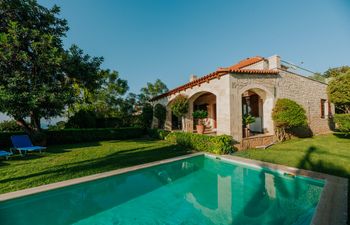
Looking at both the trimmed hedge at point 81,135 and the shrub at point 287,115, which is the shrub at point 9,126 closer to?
the trimmed hedge at point 81,135

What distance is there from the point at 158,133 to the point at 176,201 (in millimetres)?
13553

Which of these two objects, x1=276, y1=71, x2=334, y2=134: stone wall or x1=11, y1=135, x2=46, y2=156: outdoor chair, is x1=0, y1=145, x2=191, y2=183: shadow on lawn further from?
x1=276, y1=71, x2=334, y2=134: stone wall

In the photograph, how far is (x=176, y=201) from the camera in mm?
6273

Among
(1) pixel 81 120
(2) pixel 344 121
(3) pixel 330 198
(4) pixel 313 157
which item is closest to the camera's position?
(3) pixel 330 198

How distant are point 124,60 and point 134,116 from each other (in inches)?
304

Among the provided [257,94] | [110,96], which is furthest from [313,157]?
[110,96]

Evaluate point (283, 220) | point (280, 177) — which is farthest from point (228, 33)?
point (283, 220)

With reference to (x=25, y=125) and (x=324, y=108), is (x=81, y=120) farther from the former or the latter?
(x=324, y=108)

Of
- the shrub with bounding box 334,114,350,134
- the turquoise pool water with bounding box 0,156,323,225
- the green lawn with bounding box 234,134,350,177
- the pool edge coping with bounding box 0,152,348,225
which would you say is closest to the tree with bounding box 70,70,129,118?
the pool edge coping with bounding box 0,152,348,225

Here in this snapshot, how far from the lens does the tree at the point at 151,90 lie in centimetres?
3237

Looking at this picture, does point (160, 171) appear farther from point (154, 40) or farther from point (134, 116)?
point (134, 116)

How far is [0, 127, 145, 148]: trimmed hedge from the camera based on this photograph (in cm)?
1505

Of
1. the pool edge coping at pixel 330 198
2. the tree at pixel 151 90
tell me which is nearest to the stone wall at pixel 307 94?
the pool edge coping at pixel 330 198

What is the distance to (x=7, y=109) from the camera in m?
10.8
